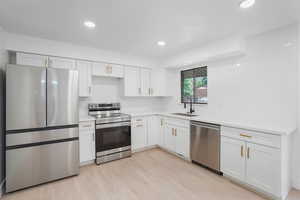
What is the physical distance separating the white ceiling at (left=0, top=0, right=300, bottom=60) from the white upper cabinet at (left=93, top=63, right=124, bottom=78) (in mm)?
674

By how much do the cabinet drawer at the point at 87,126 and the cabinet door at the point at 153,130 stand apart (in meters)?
1.49

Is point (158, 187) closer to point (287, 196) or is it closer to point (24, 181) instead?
point (287, 196)

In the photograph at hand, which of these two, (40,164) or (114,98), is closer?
(40,164)

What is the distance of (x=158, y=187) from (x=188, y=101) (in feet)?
7.82

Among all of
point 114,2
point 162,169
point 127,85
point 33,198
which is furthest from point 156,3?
point 33,198

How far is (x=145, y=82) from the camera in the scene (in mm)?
4164

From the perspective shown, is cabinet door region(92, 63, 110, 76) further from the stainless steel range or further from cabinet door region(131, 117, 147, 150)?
cabinet door region(131, 117, 147, 150)

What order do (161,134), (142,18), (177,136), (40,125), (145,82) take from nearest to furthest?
(142,18) < (40,125) < (177,136) < (161,134) < (145,82)

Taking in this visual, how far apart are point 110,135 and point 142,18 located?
242 cm

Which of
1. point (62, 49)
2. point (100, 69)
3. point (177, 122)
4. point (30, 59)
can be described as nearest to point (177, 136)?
point (177, 122)

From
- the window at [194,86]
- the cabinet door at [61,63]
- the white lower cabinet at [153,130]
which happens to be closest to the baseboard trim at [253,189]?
the window at [194,86]

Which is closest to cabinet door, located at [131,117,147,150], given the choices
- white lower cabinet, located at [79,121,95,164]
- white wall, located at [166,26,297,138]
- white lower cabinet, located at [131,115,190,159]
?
white lower cabinet, located at [131,115,190,159]

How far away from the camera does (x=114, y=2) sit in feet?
5.47

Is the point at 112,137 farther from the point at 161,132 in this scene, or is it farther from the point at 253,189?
the point at 253,189
